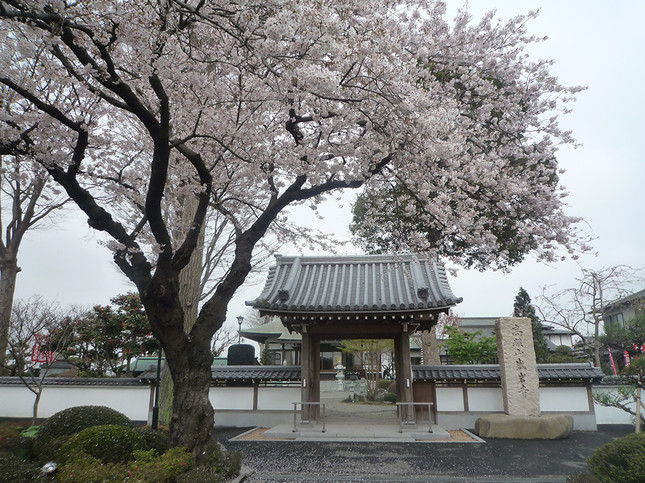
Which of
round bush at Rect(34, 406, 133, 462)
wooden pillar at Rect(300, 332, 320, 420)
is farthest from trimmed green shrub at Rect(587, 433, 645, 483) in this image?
wooden pillar at Rect(300, 332, 320, 420)

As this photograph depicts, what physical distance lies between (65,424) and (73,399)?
7044 mm

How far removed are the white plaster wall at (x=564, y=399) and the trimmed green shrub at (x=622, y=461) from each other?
747 cm

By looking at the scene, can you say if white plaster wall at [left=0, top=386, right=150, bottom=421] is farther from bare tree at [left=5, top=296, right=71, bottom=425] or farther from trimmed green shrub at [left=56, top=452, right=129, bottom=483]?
trimmed green shrub at [left=56, top=452, right=129, bottom=483]

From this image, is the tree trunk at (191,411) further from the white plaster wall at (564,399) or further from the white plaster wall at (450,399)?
the white plaster wall at (564,399)

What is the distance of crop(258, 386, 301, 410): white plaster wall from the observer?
11235 millimetres

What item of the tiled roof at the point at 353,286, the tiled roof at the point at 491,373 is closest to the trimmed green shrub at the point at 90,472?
the tiled roof at the point at 353,286

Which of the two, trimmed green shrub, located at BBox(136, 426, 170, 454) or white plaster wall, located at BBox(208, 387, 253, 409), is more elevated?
trimmed green shrub, located at BBox(136, 426, 170, 454)

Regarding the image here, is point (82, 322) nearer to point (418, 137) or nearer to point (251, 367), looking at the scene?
point (251, 367)

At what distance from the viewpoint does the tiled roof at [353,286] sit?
33.8 ft

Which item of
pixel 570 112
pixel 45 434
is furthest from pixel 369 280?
pixel 45 434

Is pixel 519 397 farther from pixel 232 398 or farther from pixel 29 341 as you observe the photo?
pixel 29 341

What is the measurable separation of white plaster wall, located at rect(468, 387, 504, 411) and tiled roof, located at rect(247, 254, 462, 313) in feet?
9.00

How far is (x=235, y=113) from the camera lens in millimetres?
6648

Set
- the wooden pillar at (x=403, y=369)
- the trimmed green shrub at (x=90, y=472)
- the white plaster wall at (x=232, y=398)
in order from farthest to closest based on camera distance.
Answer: the white plaster wall at (x=232, y=398) → the wooden pillar at (x=403, y=369) → the trimmed green shrub at (x=90, y=472)
